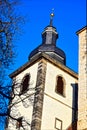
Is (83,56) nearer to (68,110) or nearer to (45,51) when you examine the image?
(68,110)

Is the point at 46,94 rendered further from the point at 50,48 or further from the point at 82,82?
the point at 50,48

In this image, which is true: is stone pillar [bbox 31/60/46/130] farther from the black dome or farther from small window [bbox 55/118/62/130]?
the black dome

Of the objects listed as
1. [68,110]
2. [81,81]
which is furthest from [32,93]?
[81,81]

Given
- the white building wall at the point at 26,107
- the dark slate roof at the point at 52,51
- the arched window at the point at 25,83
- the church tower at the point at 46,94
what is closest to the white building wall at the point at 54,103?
the church tower at the point at 46,94

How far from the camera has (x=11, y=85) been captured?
11.0 meters

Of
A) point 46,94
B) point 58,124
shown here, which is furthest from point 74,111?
point 46,94

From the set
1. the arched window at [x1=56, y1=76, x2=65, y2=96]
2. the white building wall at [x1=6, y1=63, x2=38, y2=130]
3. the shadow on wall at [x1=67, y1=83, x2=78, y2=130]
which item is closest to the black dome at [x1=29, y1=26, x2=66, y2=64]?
the white building wall at [x1=6, y1=63, x2=38, y2=130]

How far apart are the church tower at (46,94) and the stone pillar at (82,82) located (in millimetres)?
3426

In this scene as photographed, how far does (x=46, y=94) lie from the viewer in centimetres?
1947

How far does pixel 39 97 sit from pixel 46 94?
820mm

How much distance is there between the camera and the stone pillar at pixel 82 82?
576 inches

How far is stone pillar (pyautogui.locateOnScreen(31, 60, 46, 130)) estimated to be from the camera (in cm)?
1777

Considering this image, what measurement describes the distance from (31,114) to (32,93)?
1.48m

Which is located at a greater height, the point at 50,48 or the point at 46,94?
the point at 50,48
